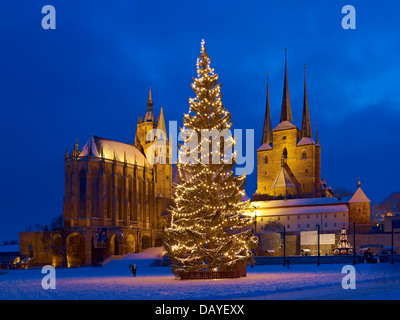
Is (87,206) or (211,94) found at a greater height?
(211,94)

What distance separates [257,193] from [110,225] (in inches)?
1242

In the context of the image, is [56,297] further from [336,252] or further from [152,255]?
[152,255]

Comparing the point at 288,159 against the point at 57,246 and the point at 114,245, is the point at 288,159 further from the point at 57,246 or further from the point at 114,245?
the point at 57,246

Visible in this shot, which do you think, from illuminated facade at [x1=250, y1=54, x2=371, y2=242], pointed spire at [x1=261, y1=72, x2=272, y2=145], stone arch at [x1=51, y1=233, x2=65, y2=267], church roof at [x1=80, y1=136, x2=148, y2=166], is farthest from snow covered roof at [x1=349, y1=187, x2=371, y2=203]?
stone arch at [x1=51, y1=233, x2=65, y2=267]

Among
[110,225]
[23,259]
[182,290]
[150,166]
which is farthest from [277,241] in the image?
[182,290]

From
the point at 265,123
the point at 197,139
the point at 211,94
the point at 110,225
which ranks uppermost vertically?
the point at 265,123

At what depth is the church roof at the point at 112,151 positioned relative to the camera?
81438 millimetres

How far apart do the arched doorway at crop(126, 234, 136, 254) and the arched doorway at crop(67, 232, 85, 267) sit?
22.7 feet

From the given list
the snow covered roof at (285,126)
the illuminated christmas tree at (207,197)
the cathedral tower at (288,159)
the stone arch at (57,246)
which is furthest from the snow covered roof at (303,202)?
the illuminated christmas tree at (207,197)

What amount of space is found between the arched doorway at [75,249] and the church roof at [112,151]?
1306 centimetres

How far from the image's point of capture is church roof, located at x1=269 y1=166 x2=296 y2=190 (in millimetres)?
91125

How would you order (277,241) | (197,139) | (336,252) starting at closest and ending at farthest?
(197,139) → (336,252) → (277,241)

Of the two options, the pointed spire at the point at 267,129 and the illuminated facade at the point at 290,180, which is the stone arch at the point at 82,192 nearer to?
the illuminated facade at the point at 290,180
